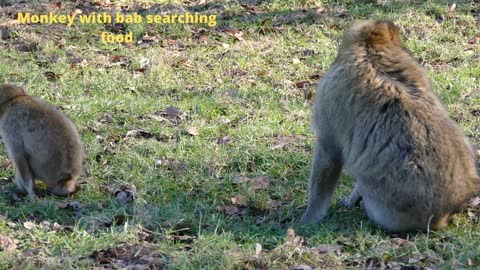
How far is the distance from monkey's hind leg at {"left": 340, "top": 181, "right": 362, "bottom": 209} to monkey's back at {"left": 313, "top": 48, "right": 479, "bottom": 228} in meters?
0.43

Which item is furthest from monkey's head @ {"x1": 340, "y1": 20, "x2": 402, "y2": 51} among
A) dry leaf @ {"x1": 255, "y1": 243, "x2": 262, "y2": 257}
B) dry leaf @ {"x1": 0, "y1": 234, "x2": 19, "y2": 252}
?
dry leaf @ {"x1": 0, "y1": 234, "x2": 19, "y2": 252}

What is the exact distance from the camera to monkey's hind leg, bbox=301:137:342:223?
575 centimetres

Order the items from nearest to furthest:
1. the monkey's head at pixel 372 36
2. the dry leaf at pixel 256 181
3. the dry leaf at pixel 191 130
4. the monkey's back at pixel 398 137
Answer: the monkey's back at pixel 398 137 < the monkey's head at pixel 372 36 < the dry leaf at pixel 256 181 < the dry leaf at pixel 191 130

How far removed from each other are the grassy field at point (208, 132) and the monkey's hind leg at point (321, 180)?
136 millimetres

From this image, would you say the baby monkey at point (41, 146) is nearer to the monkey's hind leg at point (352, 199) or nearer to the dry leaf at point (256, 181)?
the dry leaf at point (256, 181)

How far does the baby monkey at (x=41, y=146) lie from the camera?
6098 mm

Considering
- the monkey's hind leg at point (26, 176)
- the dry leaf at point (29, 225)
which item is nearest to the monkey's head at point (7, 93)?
the monkey's hind leg at point (26, 176)

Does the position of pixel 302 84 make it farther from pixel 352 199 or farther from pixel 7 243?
pixel 7 243

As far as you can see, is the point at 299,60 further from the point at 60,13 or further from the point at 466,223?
the point at 466,223

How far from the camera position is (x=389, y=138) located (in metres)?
5.39

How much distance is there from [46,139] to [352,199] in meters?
2.27

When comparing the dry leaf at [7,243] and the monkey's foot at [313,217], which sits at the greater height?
the dry leaf at [7,243]

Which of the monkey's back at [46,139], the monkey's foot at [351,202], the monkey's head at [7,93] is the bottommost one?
the monkey's foot at [351,202]

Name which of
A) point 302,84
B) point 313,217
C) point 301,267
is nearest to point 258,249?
point 301,267
